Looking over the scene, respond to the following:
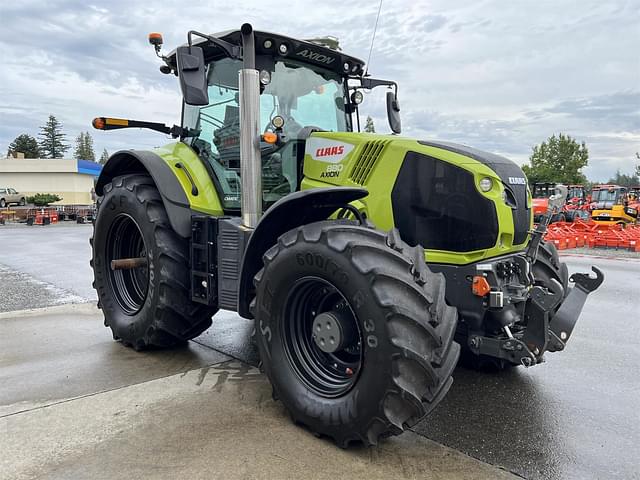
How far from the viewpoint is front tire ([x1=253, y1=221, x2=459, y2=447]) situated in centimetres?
263

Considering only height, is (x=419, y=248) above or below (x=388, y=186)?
below

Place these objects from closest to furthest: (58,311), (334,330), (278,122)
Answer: (334,330), (278,122), (58,311)

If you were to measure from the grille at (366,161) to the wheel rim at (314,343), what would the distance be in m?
0.91

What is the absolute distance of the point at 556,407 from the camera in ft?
12.0

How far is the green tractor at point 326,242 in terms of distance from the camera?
9.01 feet

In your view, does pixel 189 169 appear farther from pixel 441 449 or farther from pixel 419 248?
pixel 441 449

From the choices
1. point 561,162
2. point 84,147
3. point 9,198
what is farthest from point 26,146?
point 561,162

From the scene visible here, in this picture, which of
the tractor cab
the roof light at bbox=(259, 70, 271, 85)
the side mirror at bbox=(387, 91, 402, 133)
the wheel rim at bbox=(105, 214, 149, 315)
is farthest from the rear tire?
the side mirror at bbox=(387, 91, 402, 133)

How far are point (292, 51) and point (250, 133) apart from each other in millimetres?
855

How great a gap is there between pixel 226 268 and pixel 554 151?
55207mm

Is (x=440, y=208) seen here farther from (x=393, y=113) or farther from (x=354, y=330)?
(x=393, y=113)

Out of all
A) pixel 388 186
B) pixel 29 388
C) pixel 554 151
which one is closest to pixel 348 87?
pixel 388 186

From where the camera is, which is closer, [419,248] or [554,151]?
[419,248]

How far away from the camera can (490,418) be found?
3.46m
